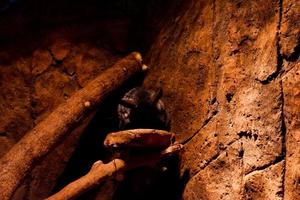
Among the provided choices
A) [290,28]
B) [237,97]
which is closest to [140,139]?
[237,97]

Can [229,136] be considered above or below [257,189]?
above

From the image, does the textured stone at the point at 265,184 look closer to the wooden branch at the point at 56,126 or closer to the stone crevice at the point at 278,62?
the stone crevice at the point at 278,62

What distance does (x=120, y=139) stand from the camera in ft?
9.91

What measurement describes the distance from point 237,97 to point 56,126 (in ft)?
5.28

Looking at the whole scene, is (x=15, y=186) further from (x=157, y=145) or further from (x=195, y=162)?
(x=195, y=162)

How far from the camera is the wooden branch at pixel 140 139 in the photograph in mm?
3033

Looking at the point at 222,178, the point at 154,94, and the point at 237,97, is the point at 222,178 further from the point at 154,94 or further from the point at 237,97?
the point at 154,94

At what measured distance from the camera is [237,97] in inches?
111

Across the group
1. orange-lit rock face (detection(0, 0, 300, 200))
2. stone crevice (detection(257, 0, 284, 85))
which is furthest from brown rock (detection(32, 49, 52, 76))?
stone crevice (detection(257, 0, 284, 85))

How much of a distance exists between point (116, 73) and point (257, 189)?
201 centimetres

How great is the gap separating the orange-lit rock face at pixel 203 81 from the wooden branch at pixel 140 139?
208 millimetres

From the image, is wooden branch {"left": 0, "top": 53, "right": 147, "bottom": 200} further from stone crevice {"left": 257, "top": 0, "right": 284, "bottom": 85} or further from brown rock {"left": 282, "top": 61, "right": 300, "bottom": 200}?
brown rock {"left": 282, "top": 61, "right": 300, "bottom": 200}

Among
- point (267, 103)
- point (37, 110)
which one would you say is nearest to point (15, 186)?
point (37, 110)

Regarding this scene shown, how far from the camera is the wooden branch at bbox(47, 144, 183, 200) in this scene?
10.3 ft
